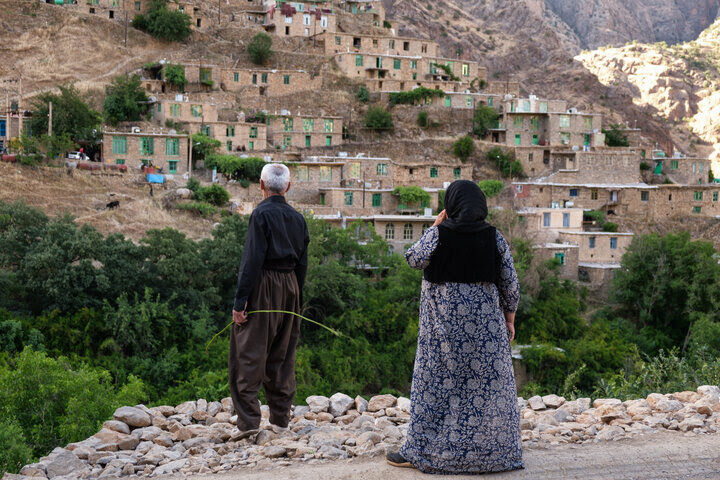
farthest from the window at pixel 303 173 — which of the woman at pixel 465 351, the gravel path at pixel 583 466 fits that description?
the woman at pixel 465 351

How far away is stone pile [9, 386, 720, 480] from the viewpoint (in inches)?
196

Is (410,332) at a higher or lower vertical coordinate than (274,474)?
lower

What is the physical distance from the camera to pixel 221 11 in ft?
155

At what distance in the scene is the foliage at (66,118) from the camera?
3095cm

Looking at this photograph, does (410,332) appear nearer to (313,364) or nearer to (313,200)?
(313,364)

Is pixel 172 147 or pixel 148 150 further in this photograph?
pixel 172 147

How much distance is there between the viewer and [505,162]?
3756 centimetres

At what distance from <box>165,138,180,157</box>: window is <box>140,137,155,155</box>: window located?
545mm

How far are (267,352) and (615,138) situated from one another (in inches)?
1536

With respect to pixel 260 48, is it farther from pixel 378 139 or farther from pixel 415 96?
pixel 415 96

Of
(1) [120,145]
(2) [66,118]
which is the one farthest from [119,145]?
(2) [66,118]

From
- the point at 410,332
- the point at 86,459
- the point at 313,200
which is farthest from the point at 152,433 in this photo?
the point at 313,200

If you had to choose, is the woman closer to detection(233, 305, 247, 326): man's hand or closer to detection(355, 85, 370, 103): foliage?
detection(233, 305, 247, 326): man's hand

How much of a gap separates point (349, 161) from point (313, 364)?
14985 mm
